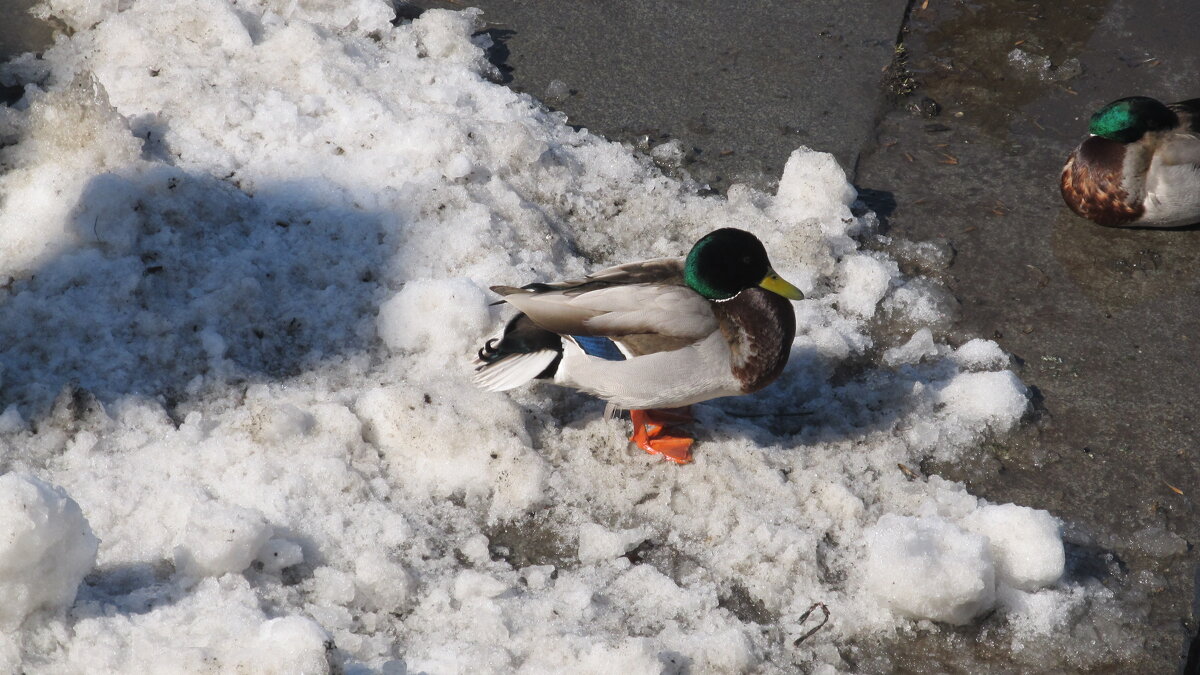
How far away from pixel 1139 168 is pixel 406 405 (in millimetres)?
3176

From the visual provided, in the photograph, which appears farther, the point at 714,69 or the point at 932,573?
the point at 714,69

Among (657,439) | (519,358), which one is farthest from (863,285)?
(519,358)

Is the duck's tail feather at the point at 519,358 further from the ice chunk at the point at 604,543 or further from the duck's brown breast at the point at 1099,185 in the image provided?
the duck's brown breast at the point at 1099,185

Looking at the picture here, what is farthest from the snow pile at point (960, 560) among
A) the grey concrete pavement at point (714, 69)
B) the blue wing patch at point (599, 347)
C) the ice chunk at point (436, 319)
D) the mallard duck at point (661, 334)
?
the grey concrete pavement at point (714, 69)

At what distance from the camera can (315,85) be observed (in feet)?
15.1

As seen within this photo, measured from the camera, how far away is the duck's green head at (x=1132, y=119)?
176 inches

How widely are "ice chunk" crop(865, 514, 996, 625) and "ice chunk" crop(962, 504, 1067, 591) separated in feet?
0.32

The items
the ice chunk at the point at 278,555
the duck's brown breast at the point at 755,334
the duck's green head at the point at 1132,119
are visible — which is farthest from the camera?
the duck's green head at the point at 1132,119

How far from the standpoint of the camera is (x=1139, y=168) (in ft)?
14.5

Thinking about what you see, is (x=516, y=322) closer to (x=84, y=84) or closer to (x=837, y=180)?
(x=837, y=180)

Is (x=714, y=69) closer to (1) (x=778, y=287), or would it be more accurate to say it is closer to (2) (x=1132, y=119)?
(2) (x=1132, y=119)

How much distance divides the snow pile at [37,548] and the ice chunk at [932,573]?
6.85 feet

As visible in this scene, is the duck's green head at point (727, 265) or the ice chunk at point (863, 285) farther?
the ice chunk at point (863, 285)

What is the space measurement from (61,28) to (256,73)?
1.00 m
